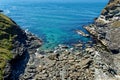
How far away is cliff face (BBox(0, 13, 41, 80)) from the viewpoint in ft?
→ 246

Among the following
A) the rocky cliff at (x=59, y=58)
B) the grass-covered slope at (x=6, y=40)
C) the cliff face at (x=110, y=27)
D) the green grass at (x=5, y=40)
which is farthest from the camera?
the cliff face at (x=110, y=27)

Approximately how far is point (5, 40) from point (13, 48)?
5.94m

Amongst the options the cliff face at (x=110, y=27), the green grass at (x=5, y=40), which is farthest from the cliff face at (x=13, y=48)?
the cliff face at (x=110, y=27)

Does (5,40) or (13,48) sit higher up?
(5,40)

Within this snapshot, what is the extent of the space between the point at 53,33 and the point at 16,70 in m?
46.8

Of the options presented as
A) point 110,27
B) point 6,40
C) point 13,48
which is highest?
point 110,27

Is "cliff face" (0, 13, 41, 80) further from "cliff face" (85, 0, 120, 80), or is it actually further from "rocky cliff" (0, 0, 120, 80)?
"cliff face" (85, 0, 120, 80)

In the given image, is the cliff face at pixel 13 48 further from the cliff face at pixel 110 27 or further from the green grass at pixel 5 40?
the cliff face at pixel 110 27

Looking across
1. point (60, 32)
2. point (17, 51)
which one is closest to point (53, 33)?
point (60, 32)

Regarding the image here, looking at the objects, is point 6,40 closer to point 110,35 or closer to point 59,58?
point 59,58

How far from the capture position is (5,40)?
92.5 metres

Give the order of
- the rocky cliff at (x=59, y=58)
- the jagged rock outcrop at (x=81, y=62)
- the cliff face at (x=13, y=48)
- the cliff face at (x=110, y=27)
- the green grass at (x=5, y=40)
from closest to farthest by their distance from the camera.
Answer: the jagged rock outcrop at (x=81, y=62) < the rocky cliff at (x=59, y=58) < the cliff face at (x=13, y=48) < the green grass at (x=5, y=40) < the cliff face at (x=110, y=27)

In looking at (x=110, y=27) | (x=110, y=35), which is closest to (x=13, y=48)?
(x=110, y=35)

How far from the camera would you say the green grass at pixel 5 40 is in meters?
77.4
